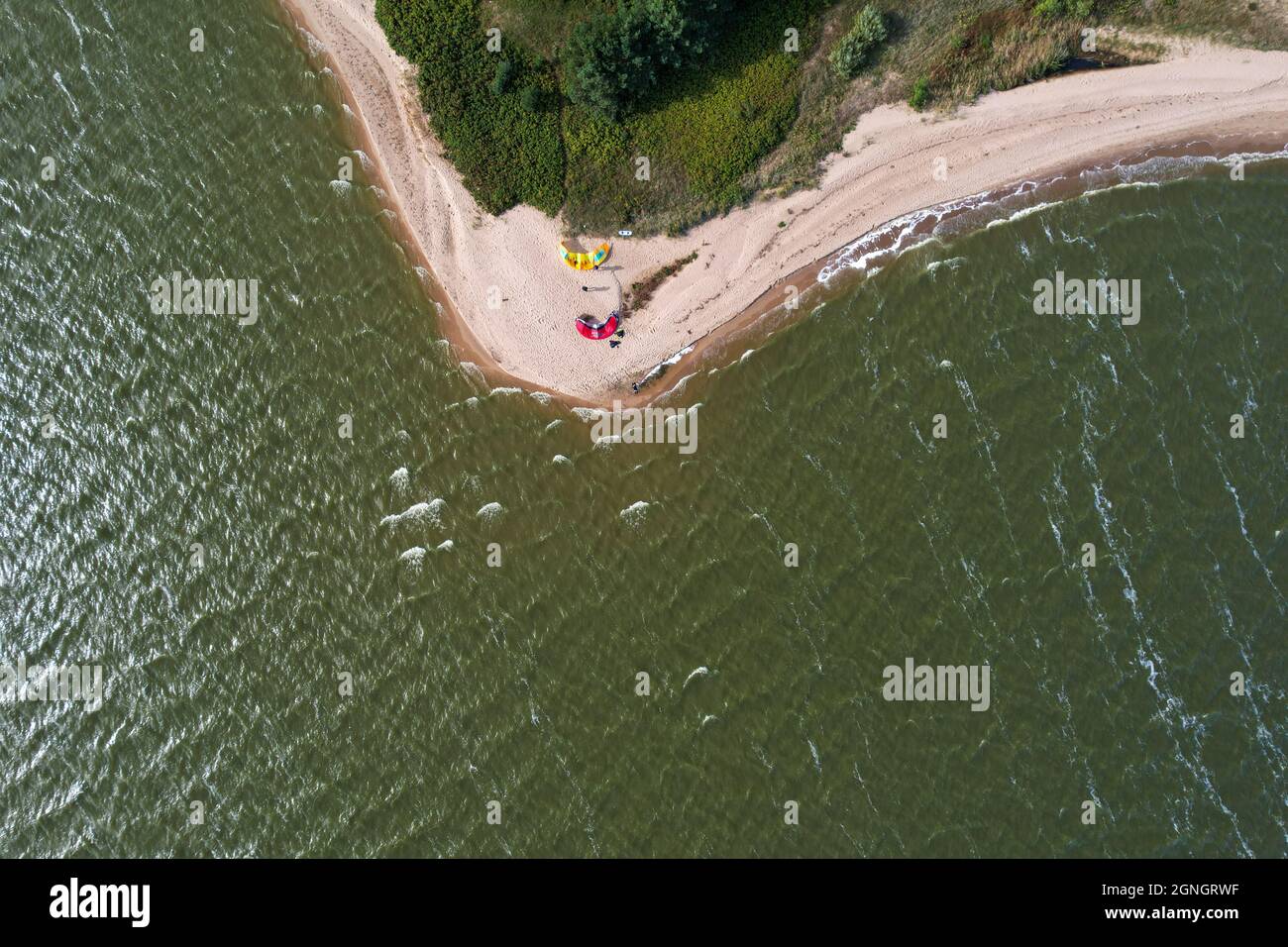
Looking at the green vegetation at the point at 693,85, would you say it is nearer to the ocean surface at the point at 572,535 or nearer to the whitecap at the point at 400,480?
the ocean surface at the point at 572,535

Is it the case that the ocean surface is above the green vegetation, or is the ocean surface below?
below

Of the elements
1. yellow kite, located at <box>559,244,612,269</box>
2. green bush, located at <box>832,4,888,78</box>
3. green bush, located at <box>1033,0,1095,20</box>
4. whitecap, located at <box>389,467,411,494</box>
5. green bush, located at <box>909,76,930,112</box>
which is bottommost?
whitecap, located at <box>389,467,411,494</box>

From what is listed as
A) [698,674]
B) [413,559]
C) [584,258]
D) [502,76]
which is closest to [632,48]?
[502,76]

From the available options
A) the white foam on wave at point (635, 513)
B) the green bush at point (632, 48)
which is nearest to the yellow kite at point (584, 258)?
the green bush at point (632, 48)

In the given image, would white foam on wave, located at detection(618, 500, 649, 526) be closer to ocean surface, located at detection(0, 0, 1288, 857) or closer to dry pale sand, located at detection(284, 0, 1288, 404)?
ocean surface, located at detection(0, 0, 1288, 857)

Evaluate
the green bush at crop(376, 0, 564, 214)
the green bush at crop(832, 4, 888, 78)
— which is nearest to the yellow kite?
the green bush at crop(376, 0, 564, 214)

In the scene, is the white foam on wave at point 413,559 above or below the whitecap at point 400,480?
below
